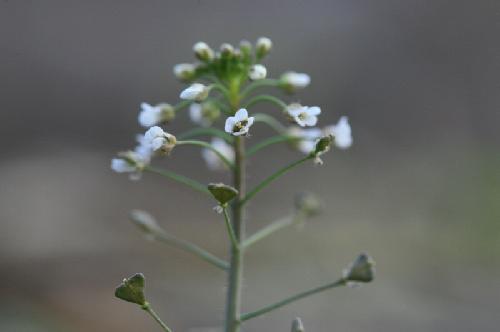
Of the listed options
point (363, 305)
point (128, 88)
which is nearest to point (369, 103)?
point (128, 88)

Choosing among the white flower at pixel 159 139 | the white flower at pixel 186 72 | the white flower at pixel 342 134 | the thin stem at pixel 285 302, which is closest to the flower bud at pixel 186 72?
the white flower at pixel 186 72

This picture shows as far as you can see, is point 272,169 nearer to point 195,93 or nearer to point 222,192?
point 195,93

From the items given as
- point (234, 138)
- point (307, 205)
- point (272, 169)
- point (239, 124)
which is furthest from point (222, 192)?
point (272, 169)

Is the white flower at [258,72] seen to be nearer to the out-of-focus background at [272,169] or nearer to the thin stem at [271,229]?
the thin stem at [271,229]

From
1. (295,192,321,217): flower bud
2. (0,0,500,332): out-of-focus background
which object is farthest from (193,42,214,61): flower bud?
(0,0,500,332): out-of-focus background

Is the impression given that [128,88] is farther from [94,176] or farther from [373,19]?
[373,19]
